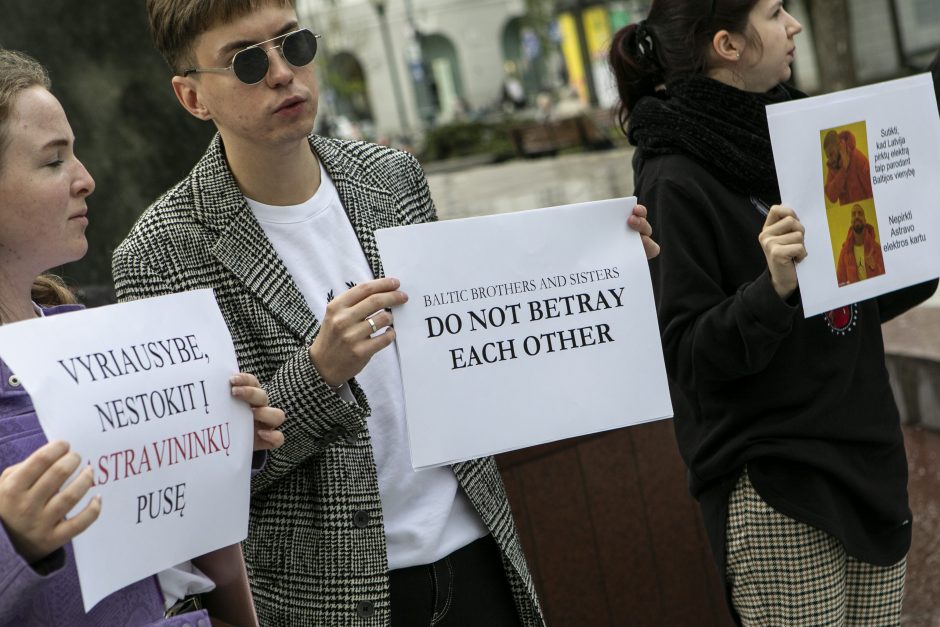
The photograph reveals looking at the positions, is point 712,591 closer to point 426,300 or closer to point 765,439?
point 765,439

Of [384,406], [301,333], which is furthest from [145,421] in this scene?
[384,406]

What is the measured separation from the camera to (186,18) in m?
1.98

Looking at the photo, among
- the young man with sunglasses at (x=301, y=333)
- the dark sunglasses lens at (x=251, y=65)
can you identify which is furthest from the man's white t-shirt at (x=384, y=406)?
the dark sunglasses lens at (x=251, y=65)

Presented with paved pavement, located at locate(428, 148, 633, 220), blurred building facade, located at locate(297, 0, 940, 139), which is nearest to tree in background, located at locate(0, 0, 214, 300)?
paved pavement, located at locate(428, 148, 633, 220)

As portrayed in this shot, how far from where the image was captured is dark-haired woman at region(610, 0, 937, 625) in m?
2.32

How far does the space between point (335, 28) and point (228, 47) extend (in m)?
33.9

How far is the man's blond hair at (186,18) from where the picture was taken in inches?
77.0

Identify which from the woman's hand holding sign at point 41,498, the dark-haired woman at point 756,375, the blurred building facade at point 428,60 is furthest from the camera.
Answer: the blurred building facade at point 428,60

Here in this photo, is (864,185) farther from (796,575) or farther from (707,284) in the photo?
(796,575)

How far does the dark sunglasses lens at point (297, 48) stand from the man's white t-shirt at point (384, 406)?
27cm

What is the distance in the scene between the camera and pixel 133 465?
1621 millimetres

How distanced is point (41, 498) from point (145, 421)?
290 millimetres

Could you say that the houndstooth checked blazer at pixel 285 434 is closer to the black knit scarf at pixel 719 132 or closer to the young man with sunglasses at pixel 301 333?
the young man with sunglasses at pixel 301 333

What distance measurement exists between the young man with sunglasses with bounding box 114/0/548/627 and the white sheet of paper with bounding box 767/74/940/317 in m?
0.82
